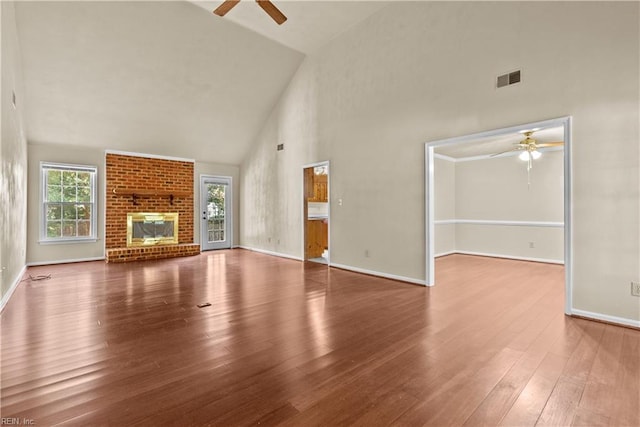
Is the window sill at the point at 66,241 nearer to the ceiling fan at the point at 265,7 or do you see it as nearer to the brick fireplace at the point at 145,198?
the brick fireplace at the point at 145,198

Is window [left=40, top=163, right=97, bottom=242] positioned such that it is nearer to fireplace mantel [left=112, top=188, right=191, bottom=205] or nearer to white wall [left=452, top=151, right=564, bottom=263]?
fireplace mantel [left=112, top=188, right=191, bottom=205]

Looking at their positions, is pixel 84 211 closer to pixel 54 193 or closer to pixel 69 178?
pixel 54 193

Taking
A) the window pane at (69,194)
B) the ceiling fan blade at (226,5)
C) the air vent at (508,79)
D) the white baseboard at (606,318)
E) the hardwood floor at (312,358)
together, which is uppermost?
the ceiling fan blade at (226,5)

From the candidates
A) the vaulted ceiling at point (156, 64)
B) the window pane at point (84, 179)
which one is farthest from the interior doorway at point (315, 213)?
the window pane at point (84, 179)

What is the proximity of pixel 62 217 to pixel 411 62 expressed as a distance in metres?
7.15

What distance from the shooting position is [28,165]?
5781 millimetres

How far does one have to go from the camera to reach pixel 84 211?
253 inches

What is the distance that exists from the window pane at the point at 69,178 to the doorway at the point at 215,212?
2636 millimetres

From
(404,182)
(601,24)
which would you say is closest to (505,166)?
(404,182)

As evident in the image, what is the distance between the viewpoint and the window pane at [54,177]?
6.03 metres

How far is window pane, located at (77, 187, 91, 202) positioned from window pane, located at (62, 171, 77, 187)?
161 mm

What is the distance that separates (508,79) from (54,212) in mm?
8053

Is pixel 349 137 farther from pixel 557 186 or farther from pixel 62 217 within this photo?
pixel 62 217

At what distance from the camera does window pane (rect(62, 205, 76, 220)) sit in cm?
618
